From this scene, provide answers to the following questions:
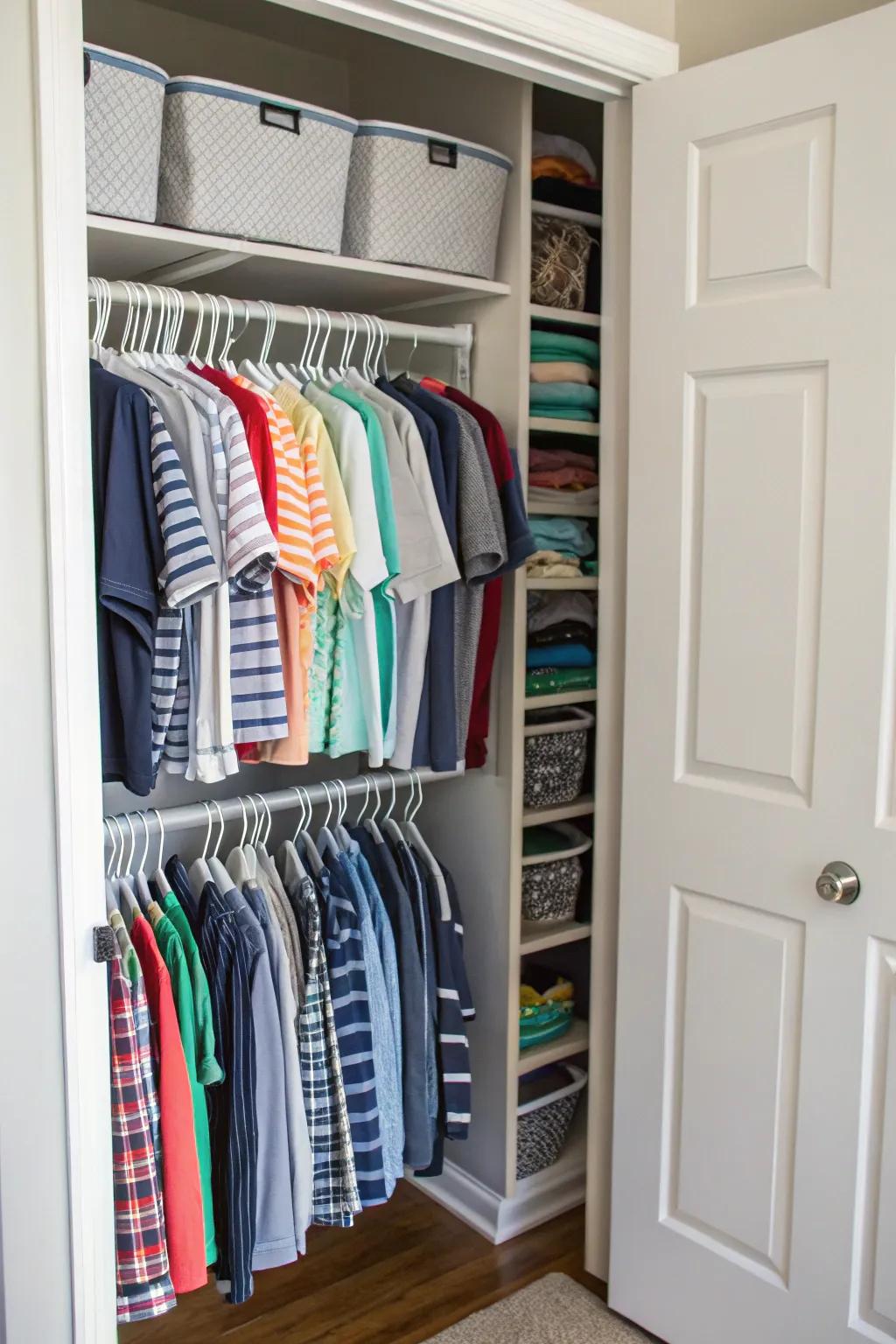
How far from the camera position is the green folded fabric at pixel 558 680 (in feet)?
8.03

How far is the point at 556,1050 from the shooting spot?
8.48 feet

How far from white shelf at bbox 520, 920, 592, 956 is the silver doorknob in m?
0.81

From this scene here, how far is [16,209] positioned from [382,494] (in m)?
0.75

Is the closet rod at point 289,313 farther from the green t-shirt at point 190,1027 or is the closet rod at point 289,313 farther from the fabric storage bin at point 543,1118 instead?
the fabric storage bin at point 543,1118

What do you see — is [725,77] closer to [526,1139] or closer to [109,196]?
[109,196]

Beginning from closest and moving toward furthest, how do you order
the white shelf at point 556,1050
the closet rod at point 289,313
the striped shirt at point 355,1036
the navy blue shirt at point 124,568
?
the navy blue shirt at point 124,568 → the closet rod at point 289,313 → the striped shirt at point 355,1036 → the white shelf at point 556,1050

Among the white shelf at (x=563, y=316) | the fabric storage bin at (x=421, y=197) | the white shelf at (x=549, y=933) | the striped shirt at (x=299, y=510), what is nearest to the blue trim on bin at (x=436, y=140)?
the fabric storage bin at (x=421, y=197)

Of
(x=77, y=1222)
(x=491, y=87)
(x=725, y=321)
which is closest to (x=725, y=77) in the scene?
(x=725, y=321)

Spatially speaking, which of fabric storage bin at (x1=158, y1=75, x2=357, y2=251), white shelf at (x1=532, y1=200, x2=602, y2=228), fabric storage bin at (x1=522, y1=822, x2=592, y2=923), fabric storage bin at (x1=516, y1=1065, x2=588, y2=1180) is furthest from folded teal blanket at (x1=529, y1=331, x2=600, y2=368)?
fabric storage bin at (x1=516, y1=1065, x2=588, y2=1180)

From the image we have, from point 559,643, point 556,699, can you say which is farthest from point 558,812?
point 559,643

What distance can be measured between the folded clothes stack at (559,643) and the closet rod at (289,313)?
0.54 meters

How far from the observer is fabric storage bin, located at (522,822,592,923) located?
8.31 ft

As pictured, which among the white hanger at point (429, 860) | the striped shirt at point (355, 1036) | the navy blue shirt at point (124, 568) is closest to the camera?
the navy blue shirt at point (124, 568)

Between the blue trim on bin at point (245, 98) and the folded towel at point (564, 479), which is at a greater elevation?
the blue trim on bin at point (245, 98)
